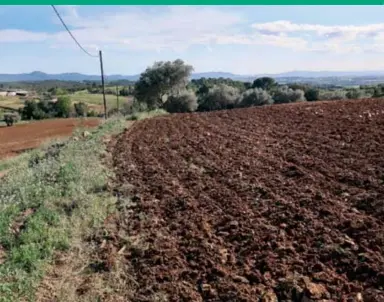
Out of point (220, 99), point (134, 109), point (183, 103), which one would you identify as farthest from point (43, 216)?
point (220, 99)

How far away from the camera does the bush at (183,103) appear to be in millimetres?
38062

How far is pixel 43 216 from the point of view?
644 cm

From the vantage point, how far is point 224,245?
201 inches

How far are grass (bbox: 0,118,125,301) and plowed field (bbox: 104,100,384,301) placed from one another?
0.43 meters

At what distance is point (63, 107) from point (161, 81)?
699 inches

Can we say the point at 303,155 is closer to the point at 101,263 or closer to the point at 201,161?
the point at 201,161

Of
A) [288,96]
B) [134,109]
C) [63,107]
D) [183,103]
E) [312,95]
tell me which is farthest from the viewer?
[63,107]

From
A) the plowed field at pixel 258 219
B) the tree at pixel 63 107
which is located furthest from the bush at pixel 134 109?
the tree at pixel 63 107

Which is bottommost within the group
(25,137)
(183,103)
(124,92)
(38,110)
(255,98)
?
(38,110)

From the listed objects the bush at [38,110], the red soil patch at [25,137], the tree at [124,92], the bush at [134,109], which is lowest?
the bush at [38,110]

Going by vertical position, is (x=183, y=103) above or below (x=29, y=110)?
above

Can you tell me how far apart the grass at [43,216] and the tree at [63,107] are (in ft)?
149

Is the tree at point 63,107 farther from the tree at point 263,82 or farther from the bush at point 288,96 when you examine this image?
the bush at point 288,96

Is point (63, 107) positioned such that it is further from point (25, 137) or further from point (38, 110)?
point (25, 137)
